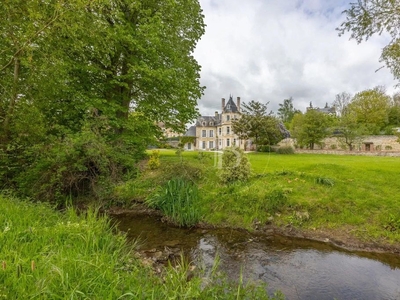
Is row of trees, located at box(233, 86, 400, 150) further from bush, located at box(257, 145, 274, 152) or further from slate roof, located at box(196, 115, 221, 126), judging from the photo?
slate roof, located at box(196, 115, 221, 126)

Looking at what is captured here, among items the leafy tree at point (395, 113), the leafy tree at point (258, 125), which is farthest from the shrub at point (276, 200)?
the leafy tree at point (395, 113)

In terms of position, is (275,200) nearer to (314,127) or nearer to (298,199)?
(298,199)

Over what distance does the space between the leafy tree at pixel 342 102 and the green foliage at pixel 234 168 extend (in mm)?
43516

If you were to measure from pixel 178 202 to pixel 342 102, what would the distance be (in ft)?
158

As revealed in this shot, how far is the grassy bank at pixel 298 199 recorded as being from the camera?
18.9ft

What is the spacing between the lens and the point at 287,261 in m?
4.52

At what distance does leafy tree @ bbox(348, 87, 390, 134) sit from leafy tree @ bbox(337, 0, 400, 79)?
35.3 metres

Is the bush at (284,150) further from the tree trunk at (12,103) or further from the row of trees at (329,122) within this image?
the tree trunk at (12,103)

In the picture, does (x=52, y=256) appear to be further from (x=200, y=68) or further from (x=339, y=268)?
(x=200, y=68)

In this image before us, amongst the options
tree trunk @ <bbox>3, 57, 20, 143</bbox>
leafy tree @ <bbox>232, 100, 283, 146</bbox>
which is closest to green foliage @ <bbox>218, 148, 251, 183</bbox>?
tree trunk @ <bbox>3, 57, 20, 143</bbox>

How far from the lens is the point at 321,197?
22.0ft

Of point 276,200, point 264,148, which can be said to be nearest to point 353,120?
point 264,148

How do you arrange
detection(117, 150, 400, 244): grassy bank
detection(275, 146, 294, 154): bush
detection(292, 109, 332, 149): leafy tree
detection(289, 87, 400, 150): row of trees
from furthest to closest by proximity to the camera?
1. detection(289, 87, 400, 150): row of trees
2. detection(292, 109, 332, 149): leafy tree
3. detection(275, 146, 294, 154): bush
4. detection(117, 150, 400, 244): grassy bank

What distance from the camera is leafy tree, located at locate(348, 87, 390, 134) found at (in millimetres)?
35062
